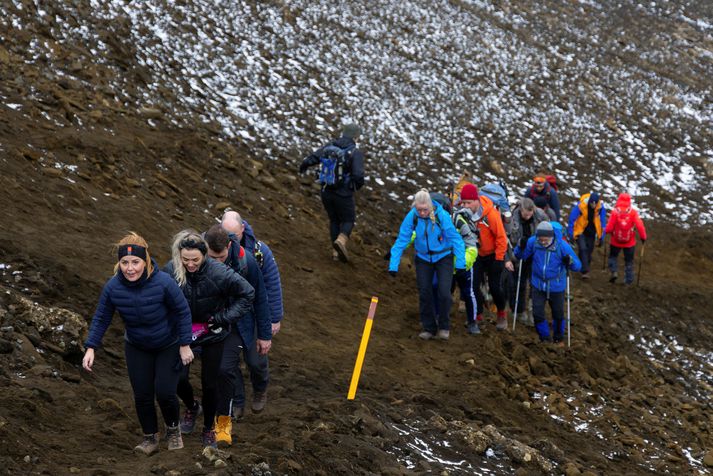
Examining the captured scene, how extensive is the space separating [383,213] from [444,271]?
7.08 meters

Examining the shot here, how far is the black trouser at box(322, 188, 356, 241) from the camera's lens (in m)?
14.5

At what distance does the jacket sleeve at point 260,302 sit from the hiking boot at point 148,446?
130 cm

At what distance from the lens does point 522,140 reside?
970 inches

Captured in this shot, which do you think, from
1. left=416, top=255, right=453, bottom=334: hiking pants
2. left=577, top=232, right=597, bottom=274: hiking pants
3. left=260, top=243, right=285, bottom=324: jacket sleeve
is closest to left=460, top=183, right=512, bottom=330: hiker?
left=416, top=255, right=453, bottom=334: hiking pants

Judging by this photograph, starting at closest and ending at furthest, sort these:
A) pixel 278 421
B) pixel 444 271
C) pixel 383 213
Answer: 1. pixel 278 421
2. pixel 444 271
3. pixel 383 213

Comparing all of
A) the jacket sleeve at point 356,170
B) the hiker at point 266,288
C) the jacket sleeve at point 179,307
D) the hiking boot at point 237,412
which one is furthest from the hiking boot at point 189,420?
the jacket sleeve at point 356,170

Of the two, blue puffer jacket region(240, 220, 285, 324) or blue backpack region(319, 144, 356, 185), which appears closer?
blue puffer jacket region(240, 220, 285, 324)

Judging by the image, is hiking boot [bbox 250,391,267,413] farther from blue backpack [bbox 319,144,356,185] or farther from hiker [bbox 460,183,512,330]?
blue backpack [bbox 319,144,356,185]

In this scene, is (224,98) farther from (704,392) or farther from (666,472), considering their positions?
(666,472)

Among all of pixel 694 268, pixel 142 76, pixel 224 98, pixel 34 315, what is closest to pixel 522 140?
pixel 694 268

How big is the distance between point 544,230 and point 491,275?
3.67 ft

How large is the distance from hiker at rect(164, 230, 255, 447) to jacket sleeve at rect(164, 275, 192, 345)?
0.72 feet

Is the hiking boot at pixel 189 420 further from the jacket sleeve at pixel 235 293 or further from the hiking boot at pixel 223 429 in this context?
the jacket sleeve at pixel 235 293

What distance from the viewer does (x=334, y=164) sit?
14.2 metres
